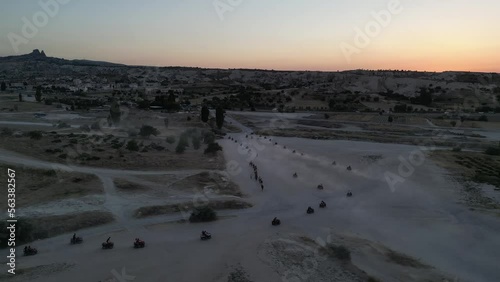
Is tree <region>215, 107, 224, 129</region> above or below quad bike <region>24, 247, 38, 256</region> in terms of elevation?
above

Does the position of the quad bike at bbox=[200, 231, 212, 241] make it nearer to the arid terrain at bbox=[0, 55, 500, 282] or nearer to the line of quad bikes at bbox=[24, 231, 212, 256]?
the line of quad bikes at bbox=[24, 231, 212, 256]

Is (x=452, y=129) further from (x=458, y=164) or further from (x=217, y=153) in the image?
(x=217, y=153)

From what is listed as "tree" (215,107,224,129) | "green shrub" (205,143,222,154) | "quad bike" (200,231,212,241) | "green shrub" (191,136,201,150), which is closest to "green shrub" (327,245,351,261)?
"quad bike" (200,231,212,241)

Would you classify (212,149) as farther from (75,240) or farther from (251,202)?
(75,240)

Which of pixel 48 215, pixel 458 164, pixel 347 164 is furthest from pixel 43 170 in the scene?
pixel 458 164

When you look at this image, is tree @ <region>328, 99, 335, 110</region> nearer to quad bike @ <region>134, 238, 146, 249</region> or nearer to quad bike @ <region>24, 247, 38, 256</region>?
quad bike @ <region>134, 238, 146, 249</region>

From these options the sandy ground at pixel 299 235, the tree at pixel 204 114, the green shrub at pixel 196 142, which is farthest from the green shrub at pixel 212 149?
the tree at pixel 204 114

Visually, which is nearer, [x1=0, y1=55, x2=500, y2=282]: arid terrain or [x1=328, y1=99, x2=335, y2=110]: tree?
[x1=0, y1=55, x2=500, y2=282]: arid terrain

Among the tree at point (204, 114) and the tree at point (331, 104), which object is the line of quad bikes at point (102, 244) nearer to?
the tree at point (204, 114)

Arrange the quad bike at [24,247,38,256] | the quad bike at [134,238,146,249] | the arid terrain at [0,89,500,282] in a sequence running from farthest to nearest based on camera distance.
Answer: the quad bike at [134,238,146,249] → the quad bike at [24,247,38,256] → the arid terrain at [0,89,500,282]

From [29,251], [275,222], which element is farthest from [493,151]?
[29,251]

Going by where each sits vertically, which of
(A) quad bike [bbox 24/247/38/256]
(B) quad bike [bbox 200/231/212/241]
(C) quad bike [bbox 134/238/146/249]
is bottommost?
(A) quad bike [bbox 24/247/38/256]

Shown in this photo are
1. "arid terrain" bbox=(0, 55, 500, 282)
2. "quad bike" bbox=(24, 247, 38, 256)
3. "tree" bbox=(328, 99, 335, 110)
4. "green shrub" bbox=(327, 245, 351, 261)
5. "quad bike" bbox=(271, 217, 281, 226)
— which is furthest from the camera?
"tree" bbox=(328, 99, 335, 110)
